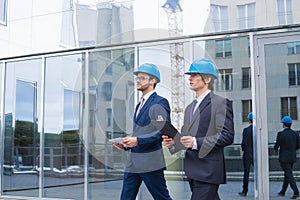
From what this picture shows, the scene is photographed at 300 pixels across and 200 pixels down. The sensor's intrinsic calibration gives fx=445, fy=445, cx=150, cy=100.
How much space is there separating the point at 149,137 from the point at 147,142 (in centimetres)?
4

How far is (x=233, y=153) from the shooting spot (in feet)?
16.8

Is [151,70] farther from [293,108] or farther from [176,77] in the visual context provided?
[293,108]

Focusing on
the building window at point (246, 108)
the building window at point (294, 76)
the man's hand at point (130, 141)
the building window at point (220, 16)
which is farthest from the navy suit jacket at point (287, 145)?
the man's hand at point (130, 141)

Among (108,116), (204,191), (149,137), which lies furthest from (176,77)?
(108,116)

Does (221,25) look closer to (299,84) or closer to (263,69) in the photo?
(263,69)

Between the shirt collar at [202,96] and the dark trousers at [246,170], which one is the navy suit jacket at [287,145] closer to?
the dark trousers at [246,170]

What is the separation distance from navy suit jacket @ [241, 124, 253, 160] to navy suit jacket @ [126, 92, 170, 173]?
2.22 meters

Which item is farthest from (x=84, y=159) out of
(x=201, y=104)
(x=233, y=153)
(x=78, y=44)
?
(x=201, y=104)

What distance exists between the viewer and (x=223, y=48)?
16.9ft

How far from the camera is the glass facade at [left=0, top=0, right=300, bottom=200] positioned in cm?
476

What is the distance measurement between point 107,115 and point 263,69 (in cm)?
232

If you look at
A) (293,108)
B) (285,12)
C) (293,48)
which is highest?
(285,12)

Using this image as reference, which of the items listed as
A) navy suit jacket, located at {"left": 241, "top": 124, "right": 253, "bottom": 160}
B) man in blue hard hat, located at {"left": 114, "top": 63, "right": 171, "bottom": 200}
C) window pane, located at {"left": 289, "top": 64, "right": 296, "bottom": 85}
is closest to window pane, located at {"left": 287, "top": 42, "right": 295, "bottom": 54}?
window pane, located at {"left": 289, "top": 64, "right": 296, "bottom": 85}

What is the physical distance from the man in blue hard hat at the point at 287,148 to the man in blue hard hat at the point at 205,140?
2581mm
